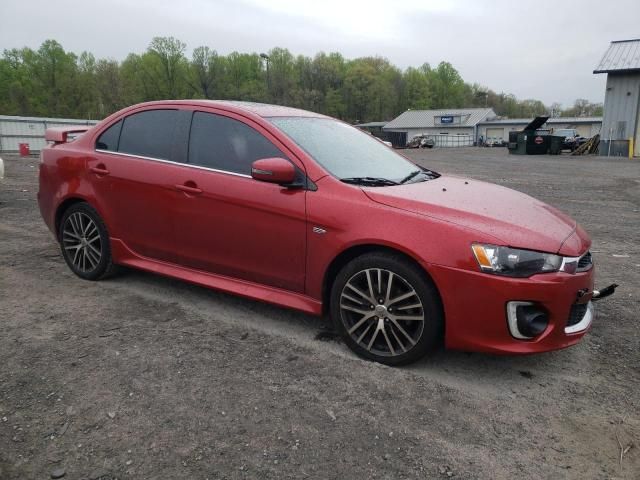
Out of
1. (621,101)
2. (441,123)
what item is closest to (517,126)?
(441,123)

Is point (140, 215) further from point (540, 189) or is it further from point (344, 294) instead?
point (540, 189)

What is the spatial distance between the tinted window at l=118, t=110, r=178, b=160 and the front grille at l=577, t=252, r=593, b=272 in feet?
9.88

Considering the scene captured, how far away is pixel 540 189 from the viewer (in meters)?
11.9

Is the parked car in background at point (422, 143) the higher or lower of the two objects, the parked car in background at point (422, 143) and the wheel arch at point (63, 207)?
the higher

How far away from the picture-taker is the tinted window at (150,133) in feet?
13.1

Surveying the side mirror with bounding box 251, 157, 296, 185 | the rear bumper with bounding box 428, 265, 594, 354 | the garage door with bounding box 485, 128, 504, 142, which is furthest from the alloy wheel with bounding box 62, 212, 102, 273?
the garage door with bounding box 485, 128, 504, 142

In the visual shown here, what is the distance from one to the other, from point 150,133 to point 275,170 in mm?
1482

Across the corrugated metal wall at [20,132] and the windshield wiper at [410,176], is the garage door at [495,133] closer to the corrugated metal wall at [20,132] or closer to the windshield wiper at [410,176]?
the corrugated metal wall at [20,132]

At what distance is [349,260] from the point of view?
3.21m

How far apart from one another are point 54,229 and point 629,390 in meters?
4.74

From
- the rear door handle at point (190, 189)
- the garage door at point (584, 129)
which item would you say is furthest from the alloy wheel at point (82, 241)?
the garage door at point (584, 129)

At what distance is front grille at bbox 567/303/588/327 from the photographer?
2924 millimetres

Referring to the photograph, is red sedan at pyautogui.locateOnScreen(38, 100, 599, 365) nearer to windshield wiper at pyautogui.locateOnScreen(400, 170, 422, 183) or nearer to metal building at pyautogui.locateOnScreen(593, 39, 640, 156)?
windshield wiper at pyautogui.locateOnScreen(400, 170, 422, 183)

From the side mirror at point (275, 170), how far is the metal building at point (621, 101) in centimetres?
2947
